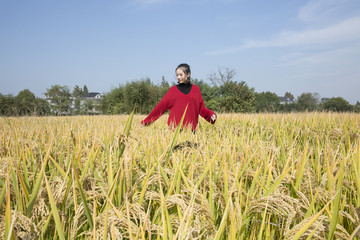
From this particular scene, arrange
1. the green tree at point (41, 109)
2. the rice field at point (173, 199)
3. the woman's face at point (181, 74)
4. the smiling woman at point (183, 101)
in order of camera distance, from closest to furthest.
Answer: the rice field at point (173, 199) < the woman's face at point (181, 74) < the smiling woman at point (183, 101) < the green tree at point (41, 109)

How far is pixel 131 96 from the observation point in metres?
25.3

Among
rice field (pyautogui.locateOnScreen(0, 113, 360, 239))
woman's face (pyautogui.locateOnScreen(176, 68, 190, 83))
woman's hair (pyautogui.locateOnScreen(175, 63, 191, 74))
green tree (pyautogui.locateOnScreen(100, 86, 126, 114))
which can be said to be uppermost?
green tree (pyautogui.locateOnScreen(100, 86, 126, 114))

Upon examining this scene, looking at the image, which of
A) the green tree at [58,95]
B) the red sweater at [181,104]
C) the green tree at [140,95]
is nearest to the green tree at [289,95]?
the green tree at [58,95]

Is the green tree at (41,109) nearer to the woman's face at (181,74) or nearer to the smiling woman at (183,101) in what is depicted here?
the smiling woman at (183,101)

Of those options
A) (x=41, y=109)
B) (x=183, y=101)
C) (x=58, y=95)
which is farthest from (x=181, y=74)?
(x=58, y=95)

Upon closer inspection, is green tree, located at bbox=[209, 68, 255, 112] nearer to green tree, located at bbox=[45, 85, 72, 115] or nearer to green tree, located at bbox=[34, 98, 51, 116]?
green tree, located at bbox=[34, 98, 51, 116]

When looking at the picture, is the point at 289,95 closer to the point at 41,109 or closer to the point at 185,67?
the point at 41,109

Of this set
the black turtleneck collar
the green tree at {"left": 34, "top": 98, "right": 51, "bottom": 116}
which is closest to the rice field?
the black turtleneck collar

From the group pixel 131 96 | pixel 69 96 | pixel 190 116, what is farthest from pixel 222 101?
pixel 69 96

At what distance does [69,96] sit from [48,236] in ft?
306

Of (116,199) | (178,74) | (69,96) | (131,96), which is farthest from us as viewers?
(69,96)

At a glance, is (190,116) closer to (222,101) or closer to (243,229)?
(243,229)

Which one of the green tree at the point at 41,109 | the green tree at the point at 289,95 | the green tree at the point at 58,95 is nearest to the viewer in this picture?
the green tree at the point at 41,109

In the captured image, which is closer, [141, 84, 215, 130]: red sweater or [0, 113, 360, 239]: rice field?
[0, 113, 360, 239]: rice field
